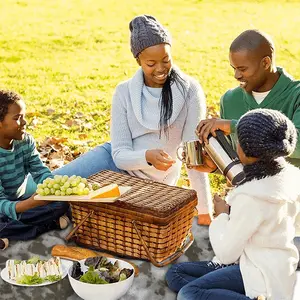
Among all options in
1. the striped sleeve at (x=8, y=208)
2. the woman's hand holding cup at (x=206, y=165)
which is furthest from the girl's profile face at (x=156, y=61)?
the striped sleeve at (x=8, y=208)

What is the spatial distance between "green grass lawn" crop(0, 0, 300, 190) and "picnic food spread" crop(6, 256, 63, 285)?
238 centimetres

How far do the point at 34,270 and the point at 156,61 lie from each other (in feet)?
4.33

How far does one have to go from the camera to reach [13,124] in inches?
A: 140

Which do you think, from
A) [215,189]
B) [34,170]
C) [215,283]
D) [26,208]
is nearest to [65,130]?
[215,189]

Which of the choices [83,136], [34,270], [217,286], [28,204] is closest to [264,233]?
[217,286]

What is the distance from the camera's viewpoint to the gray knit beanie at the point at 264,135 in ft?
8.36

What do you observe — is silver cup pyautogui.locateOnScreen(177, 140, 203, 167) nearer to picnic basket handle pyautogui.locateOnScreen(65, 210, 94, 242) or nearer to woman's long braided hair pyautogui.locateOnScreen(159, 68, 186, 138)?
woman's long braided hair pyautogui.locateOnScreen(159, 68, 186, 138)

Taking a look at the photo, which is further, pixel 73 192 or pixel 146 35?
pixel 146 35

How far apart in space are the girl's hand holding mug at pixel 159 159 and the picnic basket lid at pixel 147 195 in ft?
0.32

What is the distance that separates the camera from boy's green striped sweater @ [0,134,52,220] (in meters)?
3.56

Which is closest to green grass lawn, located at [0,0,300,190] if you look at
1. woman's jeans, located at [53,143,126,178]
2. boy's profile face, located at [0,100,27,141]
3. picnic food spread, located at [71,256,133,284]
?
woman's jeans, located at [53,143,126,178]

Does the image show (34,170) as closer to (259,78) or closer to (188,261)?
(188,261)

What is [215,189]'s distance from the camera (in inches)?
187

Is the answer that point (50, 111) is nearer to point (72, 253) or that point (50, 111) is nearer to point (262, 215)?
point (72, 253)
